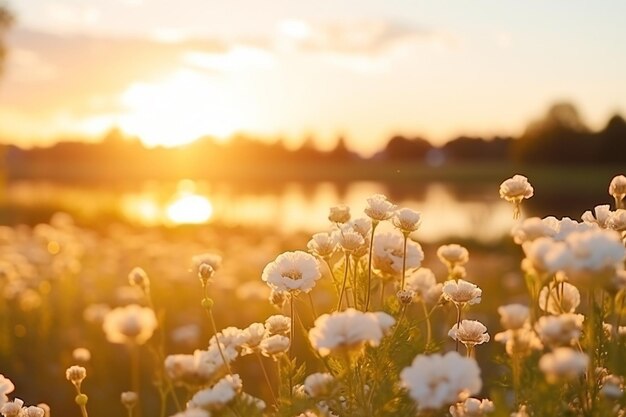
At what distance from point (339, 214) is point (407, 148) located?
233ft

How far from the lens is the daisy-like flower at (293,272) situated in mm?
1846

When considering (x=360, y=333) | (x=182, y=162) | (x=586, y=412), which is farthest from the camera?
(x=182, y=162)

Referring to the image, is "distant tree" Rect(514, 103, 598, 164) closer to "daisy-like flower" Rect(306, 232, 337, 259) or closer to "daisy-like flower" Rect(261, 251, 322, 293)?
"daisy-like flower" Rect(306, 232, 337, 259)

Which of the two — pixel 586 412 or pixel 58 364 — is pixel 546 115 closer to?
pixel 58 364

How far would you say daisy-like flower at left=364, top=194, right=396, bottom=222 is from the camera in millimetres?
2090

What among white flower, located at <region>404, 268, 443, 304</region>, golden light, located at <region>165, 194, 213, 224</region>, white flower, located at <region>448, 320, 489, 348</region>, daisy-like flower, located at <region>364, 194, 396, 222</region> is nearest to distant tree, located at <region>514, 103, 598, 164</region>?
golden light, located at <region>165, 194, 213, 224</region>

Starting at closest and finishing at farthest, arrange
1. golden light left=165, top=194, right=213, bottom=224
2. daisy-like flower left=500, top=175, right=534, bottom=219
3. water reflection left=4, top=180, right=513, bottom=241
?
daisy-like flower left=500, top=175, right=534, bottom=219 → water reflection left=4, top=180, right=513, bottom=241 → golden light left=165, top=194, right=213, bottom=224

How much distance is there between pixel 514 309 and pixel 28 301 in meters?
5.70

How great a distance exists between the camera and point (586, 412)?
1.56 m

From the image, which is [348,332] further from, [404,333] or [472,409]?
[404,333]

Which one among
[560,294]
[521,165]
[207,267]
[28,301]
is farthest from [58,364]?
[521,165]

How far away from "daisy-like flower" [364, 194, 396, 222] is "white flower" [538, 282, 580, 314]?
0.46m

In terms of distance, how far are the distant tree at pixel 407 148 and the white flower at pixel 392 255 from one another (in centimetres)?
6941

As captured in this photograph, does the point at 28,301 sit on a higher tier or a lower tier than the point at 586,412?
lower
